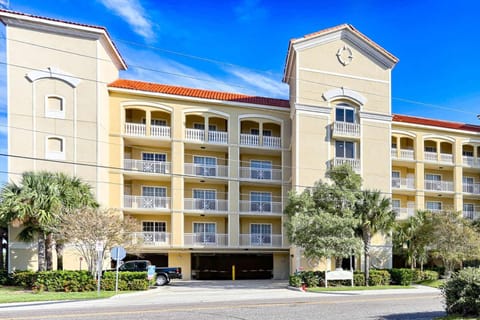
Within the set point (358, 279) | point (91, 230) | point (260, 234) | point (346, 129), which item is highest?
point (346, 129)

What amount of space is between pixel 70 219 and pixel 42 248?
4.03m

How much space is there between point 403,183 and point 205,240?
1910cm

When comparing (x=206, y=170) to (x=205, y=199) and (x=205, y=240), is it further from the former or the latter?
(x=205, y=240)

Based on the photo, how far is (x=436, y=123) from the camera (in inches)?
1448

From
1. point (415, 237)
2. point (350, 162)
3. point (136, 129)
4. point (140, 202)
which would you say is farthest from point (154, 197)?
point (415, 237)

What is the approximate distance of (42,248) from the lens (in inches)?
890

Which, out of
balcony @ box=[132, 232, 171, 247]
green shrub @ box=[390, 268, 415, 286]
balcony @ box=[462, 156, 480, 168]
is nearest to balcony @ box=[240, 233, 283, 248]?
balcony @ box=[132, 232, 171, 247]

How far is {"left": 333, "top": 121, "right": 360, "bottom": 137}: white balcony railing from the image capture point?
3067 centimetres

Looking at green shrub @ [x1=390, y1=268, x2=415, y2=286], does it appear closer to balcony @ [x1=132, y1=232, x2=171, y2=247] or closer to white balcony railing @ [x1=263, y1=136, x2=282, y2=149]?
white balcony railing @ [x1=263, y1=136, x2=282, y2=149]

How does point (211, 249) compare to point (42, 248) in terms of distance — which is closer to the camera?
point (42, 248)

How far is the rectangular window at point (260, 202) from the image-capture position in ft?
104

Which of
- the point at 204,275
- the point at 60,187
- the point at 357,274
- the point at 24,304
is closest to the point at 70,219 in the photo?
the point at 60,187

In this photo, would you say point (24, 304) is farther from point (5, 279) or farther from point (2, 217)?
point (5, 279)

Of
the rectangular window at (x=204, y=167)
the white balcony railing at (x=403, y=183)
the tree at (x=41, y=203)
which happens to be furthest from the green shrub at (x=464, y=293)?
the white balcony railing at (x=403, y=183)
